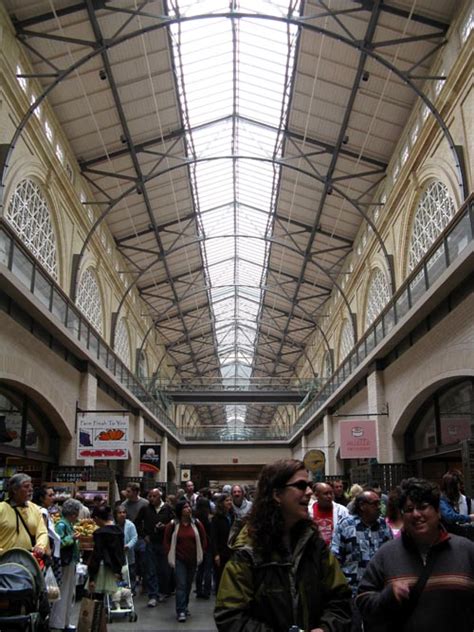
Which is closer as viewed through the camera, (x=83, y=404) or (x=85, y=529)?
(x=85, y=529)

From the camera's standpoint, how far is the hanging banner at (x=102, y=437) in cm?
1980

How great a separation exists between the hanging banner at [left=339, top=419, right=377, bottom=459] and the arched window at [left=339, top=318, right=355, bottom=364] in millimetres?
12201

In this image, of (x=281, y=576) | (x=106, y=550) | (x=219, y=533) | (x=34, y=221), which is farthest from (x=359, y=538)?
(x=34, y=221)

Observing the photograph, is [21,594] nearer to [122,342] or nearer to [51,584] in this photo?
[51,584]

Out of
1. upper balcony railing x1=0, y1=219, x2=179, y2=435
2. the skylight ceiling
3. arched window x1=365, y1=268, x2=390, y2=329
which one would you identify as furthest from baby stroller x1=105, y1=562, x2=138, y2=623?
arched window x1=365, y1=268, x2=390, y2=329

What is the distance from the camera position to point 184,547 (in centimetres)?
1107

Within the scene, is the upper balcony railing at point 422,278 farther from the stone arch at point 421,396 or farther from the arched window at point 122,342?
the arched window at point 122,342

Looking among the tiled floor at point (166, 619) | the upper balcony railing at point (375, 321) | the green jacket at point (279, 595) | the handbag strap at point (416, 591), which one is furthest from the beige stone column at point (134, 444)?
the green jacket at point (279, 595)

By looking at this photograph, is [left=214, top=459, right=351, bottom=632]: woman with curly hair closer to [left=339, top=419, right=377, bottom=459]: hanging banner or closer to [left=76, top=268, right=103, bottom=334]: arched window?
[left=339, top=419, right=377, bottom=459]: hanging banner

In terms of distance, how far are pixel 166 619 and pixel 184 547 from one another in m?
1.06

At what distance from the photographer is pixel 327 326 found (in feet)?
132

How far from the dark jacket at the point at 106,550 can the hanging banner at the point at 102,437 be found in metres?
11.0

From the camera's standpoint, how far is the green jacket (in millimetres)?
3117

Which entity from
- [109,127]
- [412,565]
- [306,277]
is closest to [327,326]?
[306,277]
